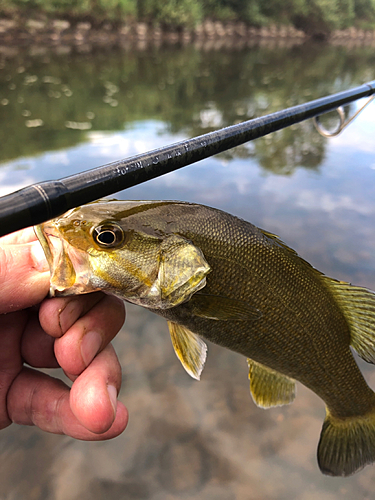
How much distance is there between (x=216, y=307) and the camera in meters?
1.29

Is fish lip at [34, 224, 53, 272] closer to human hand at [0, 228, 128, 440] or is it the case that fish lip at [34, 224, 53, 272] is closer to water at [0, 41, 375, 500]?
human hand at [0, 228, 128, 440]

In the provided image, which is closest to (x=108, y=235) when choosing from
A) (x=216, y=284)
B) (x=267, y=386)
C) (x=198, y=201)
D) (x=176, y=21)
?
(x=216, y=284)

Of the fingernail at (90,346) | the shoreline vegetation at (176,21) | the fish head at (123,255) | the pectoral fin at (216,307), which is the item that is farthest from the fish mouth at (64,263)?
the shoreline vegetation at (176,21)

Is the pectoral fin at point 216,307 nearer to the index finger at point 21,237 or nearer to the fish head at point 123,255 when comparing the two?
the fish head at point 123,255

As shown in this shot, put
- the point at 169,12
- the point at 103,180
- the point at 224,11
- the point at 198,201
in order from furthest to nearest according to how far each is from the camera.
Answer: the point at 224,11, the point at 169,12, the point at 198,201, the point at 103,180

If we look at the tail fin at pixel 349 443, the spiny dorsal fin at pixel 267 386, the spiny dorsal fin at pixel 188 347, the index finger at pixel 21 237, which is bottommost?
the tail fin at pixel 349 443

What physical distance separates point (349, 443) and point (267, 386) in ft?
1.50

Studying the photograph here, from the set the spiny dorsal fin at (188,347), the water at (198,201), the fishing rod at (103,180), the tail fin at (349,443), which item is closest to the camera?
the fishing rod at (103,180)

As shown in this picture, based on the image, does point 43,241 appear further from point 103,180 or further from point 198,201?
point 198,201

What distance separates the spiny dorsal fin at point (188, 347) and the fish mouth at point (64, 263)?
44 cm

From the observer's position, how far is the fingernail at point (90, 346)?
4.50 ft

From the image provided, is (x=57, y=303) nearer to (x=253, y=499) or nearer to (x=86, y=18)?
(x=253, y=499)

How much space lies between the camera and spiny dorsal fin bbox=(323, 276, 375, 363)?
1.43 m

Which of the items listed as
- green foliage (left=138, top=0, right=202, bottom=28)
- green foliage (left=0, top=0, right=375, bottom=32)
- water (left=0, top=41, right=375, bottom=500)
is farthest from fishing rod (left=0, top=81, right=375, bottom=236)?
green foliage (left=138, top=0, right=202, bottom=28)
